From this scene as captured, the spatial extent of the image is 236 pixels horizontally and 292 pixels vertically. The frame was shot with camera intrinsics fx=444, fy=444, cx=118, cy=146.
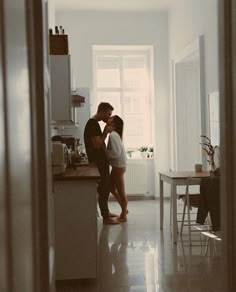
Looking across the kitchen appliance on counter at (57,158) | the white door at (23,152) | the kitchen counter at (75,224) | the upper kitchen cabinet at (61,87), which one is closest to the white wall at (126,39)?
the upper kitchen cabinet at (61,87)

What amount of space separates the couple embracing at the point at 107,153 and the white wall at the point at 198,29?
4.63 feet

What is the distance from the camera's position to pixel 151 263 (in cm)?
448

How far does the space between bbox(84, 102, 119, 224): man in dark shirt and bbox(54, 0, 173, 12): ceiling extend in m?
3.00

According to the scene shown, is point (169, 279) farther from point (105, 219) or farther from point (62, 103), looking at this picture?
point (105, 219)

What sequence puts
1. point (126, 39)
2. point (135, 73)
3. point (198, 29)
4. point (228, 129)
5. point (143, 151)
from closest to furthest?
1. point (228, 129)
2. point (198, 29)
3. point (126, 39)
4. point (143, 151)
5. point (135, 73)

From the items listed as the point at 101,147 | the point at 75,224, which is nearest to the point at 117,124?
the point at 101,147

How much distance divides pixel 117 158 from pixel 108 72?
3370mm

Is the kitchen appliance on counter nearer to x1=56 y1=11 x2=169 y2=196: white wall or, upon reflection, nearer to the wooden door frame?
the wooden door frame

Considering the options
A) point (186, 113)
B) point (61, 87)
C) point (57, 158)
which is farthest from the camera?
point (186, 113)

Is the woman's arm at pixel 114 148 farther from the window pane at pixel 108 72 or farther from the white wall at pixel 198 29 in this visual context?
the window pane at pixel 108 72

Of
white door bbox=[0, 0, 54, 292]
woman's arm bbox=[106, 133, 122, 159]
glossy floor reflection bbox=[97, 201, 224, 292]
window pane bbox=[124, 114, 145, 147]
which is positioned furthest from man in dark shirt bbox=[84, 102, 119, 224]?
white door bbox=[0, 0, 54, 292]

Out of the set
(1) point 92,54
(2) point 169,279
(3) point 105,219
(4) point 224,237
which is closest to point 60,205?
(2) point 169,279

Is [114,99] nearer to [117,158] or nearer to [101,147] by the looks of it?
[117,158]

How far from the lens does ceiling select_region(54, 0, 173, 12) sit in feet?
27.4
